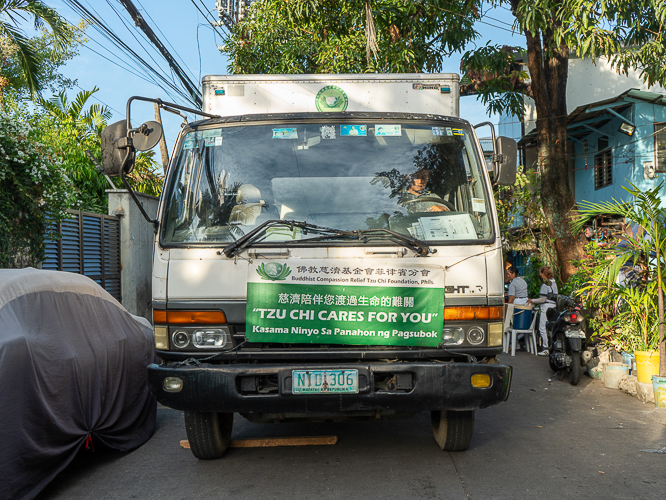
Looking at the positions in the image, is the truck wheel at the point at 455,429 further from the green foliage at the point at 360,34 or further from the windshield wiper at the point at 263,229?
the green foliage at the point at 360,34

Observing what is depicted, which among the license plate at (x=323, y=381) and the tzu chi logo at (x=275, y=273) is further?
the tzu chi logo at (x=275, y=273)

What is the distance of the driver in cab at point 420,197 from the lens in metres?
4.02

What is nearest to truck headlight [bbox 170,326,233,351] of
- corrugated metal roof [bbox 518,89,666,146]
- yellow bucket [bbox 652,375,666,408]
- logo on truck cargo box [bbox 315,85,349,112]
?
logo on truck cargo box [bbox 315,85,349,112]

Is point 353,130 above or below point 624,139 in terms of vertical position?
below

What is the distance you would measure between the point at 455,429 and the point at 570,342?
11.2ft

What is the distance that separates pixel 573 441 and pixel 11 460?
3.99 metres

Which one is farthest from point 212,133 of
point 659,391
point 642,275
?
point 642,275

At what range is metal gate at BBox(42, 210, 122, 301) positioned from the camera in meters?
7.92

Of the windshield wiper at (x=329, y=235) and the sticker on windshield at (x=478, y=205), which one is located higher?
the sticker on windshield at (x=478, y=205)

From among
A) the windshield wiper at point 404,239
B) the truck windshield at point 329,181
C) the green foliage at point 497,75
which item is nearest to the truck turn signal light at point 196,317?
the truck windshield at point 329,181

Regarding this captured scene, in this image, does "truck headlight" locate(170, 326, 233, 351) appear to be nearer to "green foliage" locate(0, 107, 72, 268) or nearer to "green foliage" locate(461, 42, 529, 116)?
"green foliage" locate(0, 107, 72, 268)

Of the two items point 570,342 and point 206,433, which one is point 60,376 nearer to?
point 206,433

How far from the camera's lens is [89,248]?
8.96m

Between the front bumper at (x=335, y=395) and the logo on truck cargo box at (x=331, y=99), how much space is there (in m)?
2.23
